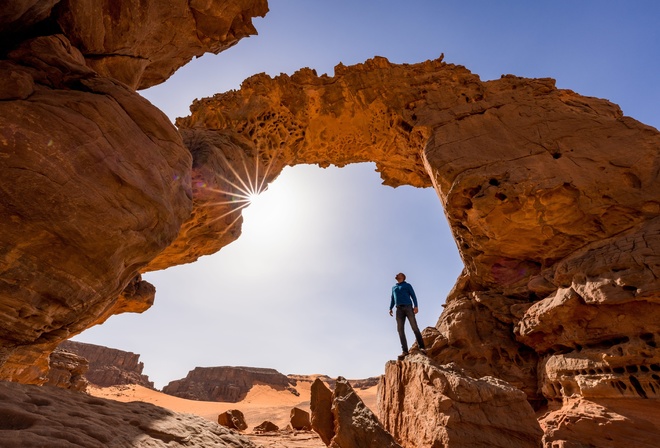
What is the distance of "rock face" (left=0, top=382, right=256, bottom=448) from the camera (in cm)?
201

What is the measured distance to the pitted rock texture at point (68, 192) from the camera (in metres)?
3.54

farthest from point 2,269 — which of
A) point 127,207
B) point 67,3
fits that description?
point 67,3

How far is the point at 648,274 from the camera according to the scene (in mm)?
5867

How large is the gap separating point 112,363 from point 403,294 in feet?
155

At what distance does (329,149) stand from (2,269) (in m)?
11.0

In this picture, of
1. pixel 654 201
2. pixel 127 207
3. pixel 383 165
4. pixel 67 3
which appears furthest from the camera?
pixel 383 165

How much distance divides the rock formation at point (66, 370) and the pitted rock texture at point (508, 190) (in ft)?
→ 25.5

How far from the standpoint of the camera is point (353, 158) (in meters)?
13.9

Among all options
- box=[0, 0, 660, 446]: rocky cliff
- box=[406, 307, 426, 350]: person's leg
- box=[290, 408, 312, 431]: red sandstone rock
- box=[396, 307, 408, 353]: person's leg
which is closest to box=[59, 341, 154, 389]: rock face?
box=[0, 0, 660, 446]: rocky cliff

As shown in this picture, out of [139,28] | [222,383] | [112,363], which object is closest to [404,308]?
[139,28]

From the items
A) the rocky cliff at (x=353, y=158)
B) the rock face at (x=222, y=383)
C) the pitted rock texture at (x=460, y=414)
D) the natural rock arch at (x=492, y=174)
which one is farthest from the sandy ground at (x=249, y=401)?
the pitted rock texture at (x=460, y=414)

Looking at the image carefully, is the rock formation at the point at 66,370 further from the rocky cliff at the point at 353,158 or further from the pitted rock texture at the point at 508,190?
the pitted rock texture at the point at 508,190

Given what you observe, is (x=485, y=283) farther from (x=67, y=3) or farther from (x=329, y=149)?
(x=67, y=3)

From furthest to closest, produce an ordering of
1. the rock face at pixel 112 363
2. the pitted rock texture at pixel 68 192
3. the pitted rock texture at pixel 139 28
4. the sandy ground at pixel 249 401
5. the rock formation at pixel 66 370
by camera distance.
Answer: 1. the rock face at pixel 112 363
2. the sandy ground at pixel 249 401
3. the rock formation at pixel 66 370
4. the pitted rock texture at pixel 139 28
5. the pitted rock texture at pixel 68 192
